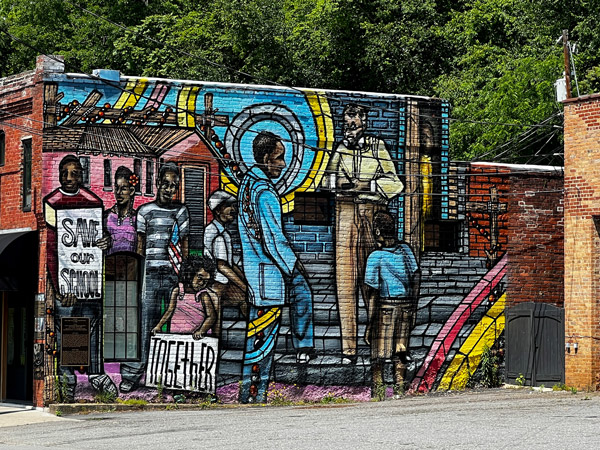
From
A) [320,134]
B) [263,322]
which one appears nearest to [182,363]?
[263,322]

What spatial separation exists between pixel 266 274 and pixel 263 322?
3.32 ft

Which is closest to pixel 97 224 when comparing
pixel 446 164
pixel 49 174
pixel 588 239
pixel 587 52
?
pixel 49 174

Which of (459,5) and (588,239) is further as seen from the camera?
(459,5)

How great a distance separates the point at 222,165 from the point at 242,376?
4.44 metres

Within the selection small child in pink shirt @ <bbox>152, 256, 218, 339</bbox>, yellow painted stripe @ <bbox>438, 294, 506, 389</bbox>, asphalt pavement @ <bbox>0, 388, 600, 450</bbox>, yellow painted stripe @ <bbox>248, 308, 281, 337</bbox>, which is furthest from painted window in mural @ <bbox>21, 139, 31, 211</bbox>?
yellow painted stripe @ <bbox>438, 294, 506, 389</bbox>

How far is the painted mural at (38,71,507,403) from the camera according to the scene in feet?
69.6

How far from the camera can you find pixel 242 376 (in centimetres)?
2203

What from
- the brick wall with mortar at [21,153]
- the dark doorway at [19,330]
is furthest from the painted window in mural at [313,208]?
the dark doorway at [19,330]

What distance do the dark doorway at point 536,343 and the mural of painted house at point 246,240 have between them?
1.64ft

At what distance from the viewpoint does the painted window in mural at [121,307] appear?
2139 centimetres

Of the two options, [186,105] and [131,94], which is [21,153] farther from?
[186,105]

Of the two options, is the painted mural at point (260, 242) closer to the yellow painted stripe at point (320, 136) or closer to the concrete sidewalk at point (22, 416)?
the yellow painted stripe at point (320, 136)

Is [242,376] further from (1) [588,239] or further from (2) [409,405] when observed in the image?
(1) [588,239]

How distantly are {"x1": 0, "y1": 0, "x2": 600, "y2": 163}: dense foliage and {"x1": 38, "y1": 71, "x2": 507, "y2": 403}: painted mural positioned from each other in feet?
25.9
